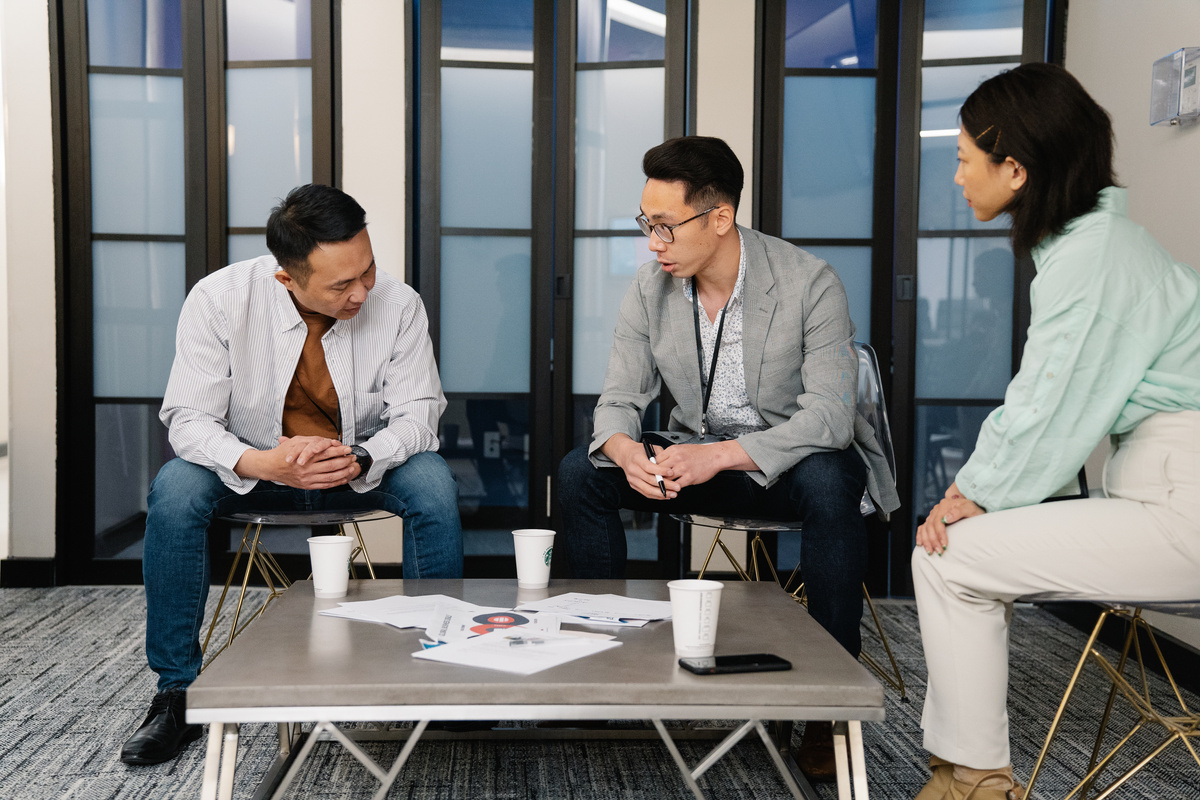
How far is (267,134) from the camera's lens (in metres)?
3.53

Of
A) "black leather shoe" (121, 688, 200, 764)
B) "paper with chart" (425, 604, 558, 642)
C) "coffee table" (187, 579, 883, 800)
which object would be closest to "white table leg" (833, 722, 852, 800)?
"coffee table" (187, 579, 883, 800)

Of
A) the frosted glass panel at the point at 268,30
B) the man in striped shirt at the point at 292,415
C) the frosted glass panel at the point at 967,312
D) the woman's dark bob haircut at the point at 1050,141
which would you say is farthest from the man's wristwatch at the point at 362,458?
the frosted glass panel at the point at 967,312

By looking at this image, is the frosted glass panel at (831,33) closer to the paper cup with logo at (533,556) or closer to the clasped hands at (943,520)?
the clasped hands at (943,520)

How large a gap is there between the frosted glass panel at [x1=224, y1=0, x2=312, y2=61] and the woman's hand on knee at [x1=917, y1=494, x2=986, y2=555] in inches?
114

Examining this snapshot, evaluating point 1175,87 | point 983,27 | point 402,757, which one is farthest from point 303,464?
point 983,27

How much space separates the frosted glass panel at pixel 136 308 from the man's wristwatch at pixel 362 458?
67.7 inches

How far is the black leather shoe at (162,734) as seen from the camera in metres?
1.88

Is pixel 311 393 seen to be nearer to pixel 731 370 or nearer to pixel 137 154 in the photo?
pixel 731 370

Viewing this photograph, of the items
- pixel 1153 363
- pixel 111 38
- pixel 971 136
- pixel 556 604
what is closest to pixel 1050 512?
pixel 1153 363

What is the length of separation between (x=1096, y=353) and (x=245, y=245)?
3019mm

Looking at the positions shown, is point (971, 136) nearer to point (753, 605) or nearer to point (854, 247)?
point (753, 605)

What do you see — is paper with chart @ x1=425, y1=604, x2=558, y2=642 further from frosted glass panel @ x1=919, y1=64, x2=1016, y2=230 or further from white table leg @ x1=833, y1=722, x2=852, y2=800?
frosted glass panel @ x1=919, y1=64, x2=1016, y2=230

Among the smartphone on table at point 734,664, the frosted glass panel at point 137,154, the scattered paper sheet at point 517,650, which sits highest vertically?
the frosted glass panel at point 137,154

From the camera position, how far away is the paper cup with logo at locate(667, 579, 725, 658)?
1272 mm
